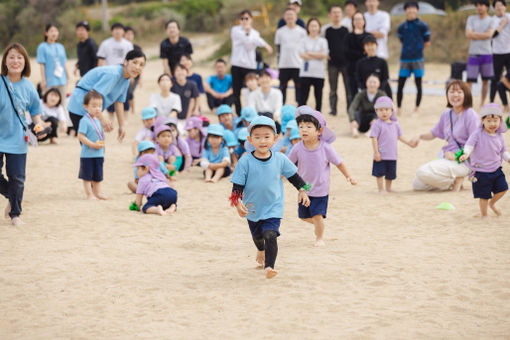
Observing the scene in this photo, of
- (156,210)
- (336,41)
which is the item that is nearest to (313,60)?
(336,41)

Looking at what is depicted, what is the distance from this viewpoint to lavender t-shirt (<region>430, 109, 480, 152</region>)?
827 centimetres

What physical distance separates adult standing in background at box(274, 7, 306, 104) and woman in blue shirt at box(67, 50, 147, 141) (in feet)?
17.1

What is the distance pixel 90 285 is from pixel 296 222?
9.82 feet

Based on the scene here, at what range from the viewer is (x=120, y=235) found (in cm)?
696

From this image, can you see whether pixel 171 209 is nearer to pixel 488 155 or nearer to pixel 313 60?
pixel 488 155

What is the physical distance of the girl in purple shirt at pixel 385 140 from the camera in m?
8.72

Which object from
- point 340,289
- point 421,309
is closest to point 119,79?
point 340,289

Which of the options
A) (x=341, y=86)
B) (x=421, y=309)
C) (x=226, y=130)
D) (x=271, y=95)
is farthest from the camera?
(x=341, y=86)

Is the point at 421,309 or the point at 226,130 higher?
the point at 226,130

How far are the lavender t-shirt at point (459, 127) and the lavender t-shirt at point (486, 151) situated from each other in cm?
101

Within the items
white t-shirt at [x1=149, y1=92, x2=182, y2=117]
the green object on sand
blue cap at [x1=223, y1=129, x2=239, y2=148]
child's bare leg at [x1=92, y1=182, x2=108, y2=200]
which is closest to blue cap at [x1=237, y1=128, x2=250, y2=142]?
blue cap at [x1=223, y1=129, x2=239, y2=148]

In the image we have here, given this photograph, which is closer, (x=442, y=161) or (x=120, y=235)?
(x=120, y=235)

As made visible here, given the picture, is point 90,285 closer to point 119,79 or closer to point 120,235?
point 120,235

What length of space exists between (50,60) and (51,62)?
4 centimetres
